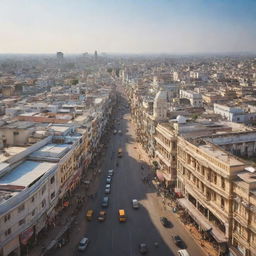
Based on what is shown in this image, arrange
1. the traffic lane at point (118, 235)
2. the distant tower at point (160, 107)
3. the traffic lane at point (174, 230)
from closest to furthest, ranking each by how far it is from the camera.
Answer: the traffic lane at point (118, 235) < the traffic lane at point (174, 230) < the distant tower at point (160, 107)

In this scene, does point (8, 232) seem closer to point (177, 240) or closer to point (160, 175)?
point (177, 240)

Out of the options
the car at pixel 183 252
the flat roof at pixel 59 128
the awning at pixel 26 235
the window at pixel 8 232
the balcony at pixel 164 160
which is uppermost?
the flat roof at pixel 59 128

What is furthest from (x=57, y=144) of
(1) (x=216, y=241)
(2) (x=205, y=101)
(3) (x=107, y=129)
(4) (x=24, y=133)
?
(2) (x=205, y=101)

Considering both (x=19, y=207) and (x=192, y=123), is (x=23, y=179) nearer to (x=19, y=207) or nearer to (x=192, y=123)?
(x=19, y=207)

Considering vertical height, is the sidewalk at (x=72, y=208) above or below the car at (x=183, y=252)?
below

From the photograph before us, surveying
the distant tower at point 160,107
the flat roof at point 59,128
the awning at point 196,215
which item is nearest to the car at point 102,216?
the awning at point 196,215

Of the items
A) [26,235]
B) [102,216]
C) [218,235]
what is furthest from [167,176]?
[26,235]

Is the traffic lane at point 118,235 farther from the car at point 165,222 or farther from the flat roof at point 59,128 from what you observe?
the flat roof at point 59,128
